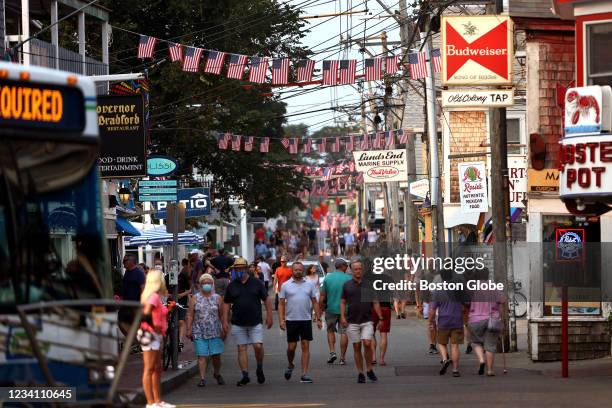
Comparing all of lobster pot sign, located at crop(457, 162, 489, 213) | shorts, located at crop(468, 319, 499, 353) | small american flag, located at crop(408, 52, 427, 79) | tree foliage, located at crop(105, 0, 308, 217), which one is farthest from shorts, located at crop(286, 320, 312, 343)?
tree foliage, located at crop(105, 0, 308, 217)

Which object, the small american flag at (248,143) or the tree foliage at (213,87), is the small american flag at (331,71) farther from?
the small american flag at (248,143)

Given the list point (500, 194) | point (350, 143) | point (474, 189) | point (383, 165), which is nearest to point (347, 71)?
point (474, 189)

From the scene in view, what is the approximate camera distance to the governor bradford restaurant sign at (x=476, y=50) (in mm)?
22141

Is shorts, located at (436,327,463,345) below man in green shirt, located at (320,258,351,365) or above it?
below

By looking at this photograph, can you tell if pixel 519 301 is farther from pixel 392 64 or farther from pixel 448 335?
pixel 448 335

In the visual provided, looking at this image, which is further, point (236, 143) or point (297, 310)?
point (236, 143)

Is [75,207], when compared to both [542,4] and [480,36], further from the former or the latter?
[542,4]

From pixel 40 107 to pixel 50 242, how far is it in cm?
106

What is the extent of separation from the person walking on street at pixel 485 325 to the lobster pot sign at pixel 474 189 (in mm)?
10987

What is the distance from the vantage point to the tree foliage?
43344 millimetres

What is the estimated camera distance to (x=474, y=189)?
3325 centimetres

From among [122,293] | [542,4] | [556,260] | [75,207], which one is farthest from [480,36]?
[75,207]

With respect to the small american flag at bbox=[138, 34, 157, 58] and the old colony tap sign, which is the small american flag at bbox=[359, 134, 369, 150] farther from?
the old colony tap sign

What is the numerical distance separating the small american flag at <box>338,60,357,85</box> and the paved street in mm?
7413
